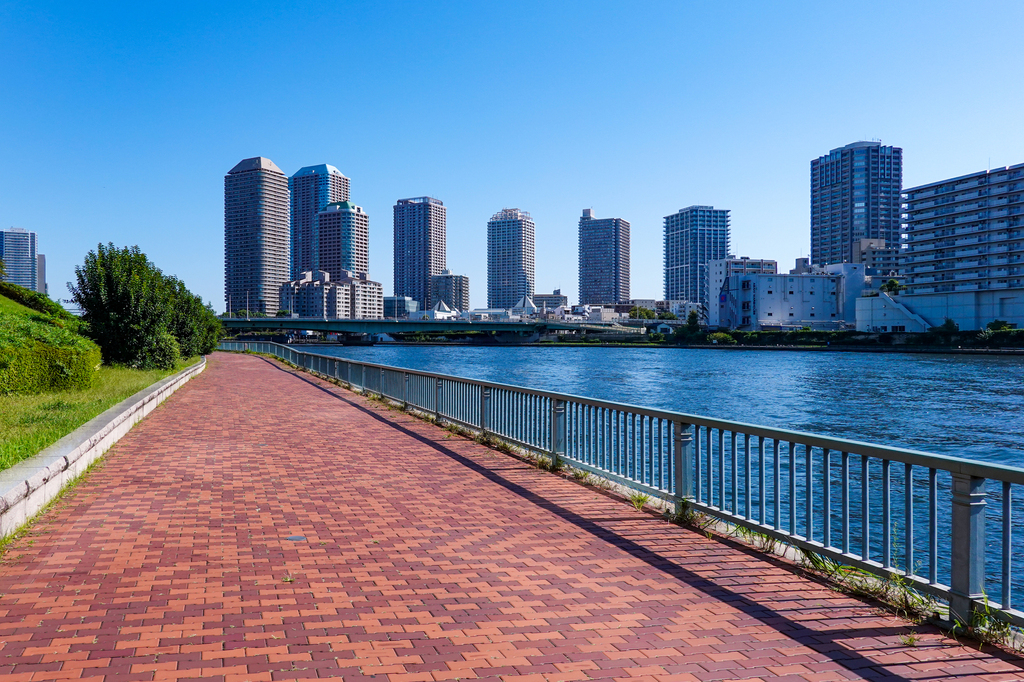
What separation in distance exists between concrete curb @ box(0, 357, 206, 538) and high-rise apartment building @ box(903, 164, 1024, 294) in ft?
420

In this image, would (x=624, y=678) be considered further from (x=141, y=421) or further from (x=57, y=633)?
(x=141, y=421)

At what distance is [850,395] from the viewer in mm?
42312

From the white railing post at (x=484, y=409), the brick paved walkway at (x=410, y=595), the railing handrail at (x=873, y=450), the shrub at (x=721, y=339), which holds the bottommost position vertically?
the shrub at (x=721, y=339)

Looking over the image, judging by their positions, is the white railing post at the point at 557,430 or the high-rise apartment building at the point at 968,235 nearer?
the white railing post at the point at 557,430

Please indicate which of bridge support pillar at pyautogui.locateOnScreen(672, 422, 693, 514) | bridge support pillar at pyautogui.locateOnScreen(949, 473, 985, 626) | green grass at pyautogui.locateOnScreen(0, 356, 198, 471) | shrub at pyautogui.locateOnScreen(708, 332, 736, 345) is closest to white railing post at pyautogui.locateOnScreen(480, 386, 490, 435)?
bridge support pillar at pyautogui.locateOnScreen(672, 422, 693, 514)

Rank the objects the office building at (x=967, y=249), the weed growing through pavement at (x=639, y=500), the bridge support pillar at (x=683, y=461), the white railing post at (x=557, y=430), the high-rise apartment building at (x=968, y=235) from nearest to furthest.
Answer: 1. the bridge support pillar at (x=683, y=461)
2. the weed growing through pavement at (x=639, y=500)
3. the white railing post at (x=557, y=430)
4. the office building at (x=967, y=249)
5. the high-rise apartment building at (x=968, y=235)

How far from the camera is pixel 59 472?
7.34 meters

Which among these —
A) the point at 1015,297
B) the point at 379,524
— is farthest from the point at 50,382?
the point at 1015,297

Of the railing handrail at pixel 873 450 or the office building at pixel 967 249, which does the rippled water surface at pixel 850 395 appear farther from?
the office building at pixel 967 249

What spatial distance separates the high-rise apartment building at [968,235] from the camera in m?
118

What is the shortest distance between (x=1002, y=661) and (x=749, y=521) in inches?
92.9

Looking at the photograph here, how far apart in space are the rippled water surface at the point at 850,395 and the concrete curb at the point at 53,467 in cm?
2148

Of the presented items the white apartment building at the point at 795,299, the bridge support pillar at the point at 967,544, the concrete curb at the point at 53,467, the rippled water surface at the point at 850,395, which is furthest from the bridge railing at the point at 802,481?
the white apartment building at the point at 795,299

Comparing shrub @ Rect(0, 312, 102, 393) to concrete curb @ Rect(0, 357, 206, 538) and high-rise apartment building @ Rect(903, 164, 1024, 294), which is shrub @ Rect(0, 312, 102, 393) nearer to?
concrete curb @ Rect(0, 357, 206, 538)
